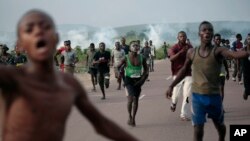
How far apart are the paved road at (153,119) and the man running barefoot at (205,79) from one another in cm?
180

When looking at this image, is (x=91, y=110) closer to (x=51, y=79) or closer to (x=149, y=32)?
(x=51, y=79)

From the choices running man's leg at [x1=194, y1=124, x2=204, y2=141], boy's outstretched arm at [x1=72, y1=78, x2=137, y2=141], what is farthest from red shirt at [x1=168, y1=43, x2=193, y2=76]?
boy's outstretched arm at [x1=72, y1=78, x2=137, y2=141]

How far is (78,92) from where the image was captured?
2715 millimetres

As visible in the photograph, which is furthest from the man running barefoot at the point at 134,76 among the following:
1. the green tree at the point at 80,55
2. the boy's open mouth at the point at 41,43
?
the green tree at the point at 80,55

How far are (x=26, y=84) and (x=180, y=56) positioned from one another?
7.29 meters

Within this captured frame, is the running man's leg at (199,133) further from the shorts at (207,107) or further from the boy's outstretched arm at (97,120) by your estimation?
the boy's outstretched arm at (97,120)

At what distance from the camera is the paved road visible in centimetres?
849

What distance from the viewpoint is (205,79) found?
20.8 ft

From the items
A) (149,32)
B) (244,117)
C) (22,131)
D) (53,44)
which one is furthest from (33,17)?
(149,32)

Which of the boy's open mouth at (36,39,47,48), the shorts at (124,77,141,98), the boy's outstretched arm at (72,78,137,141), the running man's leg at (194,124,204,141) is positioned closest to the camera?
the boy's open mouth at (36,39,47,48)

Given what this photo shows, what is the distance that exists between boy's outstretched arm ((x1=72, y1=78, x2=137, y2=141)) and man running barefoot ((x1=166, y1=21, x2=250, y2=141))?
350cm

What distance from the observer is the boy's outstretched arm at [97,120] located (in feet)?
8.93

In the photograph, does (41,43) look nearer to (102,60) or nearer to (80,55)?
(102,60)

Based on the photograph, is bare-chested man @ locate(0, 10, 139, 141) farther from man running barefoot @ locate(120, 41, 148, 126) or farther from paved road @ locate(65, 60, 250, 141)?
man running barefoot @ locate(120, 41, 148, 126)
